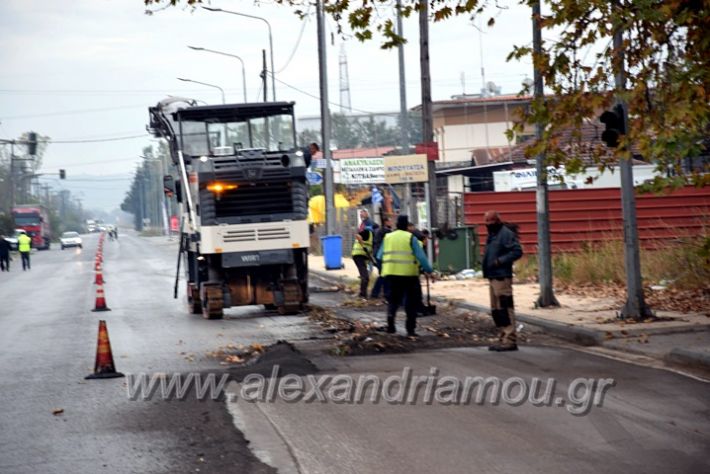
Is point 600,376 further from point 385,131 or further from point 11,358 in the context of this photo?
point 385,131

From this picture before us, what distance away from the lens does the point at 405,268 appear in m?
16.9

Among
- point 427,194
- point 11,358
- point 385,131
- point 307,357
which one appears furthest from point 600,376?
point 385,131

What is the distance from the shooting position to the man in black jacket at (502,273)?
15.2 metres

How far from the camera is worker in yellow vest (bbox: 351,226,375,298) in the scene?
2425 cm

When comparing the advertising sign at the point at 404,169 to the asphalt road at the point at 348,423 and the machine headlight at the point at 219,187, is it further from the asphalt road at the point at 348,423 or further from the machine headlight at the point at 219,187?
the asphalt road at the point at 348,423

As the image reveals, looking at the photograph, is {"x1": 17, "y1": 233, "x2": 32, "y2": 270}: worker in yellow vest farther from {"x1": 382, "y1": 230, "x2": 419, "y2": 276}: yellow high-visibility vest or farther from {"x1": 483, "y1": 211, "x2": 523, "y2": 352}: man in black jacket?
{"x1": 483, "y1": 211, "x2": 523, "y2": 352}: man in black jacket

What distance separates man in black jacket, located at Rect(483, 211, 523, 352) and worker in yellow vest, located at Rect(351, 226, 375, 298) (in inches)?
349

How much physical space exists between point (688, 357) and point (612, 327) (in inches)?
127

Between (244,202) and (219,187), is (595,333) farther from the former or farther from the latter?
(219,187)

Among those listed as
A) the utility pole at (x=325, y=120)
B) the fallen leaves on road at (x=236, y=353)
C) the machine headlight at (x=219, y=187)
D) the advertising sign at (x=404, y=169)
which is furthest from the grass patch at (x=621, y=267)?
the utility pole at (x=325, y=120)

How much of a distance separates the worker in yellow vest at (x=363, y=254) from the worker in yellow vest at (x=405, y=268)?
715 centimetres

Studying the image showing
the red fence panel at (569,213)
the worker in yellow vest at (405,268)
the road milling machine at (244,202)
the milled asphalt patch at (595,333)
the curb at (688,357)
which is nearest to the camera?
the curb at (688,357)

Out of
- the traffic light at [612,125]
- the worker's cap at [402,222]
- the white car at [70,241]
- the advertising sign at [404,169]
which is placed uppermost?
the traffic light at [612,125]

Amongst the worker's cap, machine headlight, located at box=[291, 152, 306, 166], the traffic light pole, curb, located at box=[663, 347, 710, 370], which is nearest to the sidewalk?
curb, located at box=[663, 347, 710, 370]
